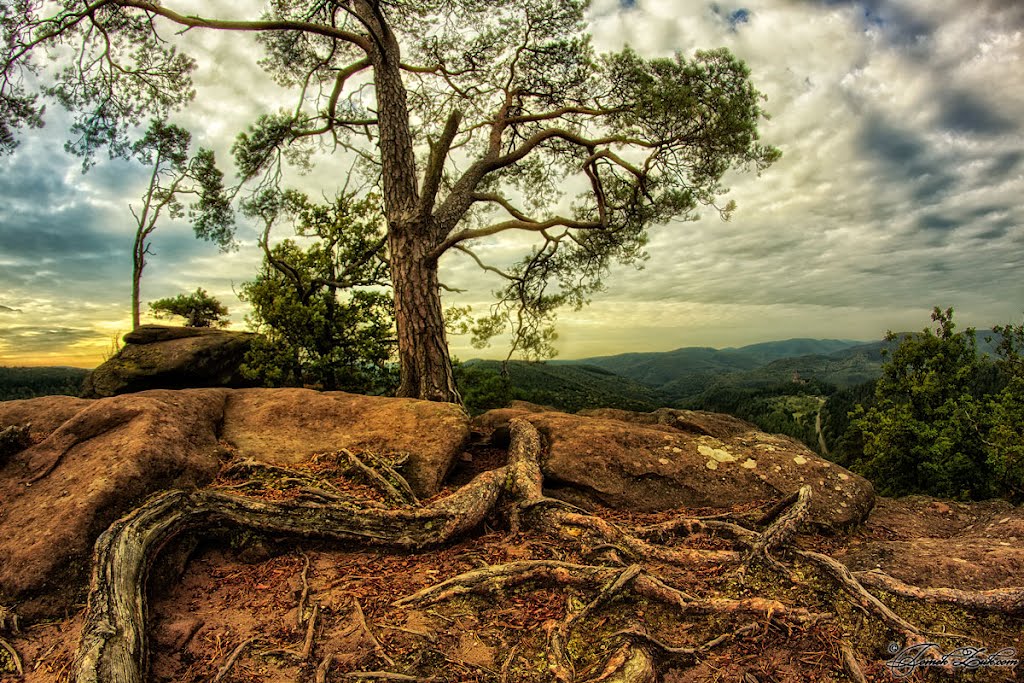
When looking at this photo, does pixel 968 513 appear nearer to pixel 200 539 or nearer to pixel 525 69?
pixel 200 539

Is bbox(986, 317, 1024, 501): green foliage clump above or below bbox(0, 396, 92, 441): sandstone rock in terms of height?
below

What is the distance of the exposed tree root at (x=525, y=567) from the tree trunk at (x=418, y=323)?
3231 mm

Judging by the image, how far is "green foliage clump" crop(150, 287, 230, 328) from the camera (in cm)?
1459

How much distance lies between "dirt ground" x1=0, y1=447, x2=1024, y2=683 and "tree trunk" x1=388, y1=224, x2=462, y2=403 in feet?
14.3

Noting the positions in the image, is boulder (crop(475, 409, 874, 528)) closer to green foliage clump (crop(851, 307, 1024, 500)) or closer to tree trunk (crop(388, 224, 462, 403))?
tree trunk (crop(388, 224, 462, 403))

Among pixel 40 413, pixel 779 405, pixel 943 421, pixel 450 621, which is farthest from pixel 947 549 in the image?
pixel 779 405

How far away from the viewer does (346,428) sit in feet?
22.5

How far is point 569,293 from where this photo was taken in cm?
1240

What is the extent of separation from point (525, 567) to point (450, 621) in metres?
0.87

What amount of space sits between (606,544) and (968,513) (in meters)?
6.74

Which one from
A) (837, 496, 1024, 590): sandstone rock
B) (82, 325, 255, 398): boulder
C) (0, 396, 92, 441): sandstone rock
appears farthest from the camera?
(82, 325, 255, 398): boulder

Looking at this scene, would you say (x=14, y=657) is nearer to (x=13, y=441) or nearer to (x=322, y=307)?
(x=13, y=441)

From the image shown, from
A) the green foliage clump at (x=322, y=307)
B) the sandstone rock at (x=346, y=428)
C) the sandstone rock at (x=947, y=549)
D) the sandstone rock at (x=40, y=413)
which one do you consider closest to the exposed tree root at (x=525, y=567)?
the sandstone rock at (x=947, y=549)

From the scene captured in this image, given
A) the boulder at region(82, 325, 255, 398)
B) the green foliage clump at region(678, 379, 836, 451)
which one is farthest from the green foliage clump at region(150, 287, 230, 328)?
the green foliage clump at region(678, 379, 836, 451)
